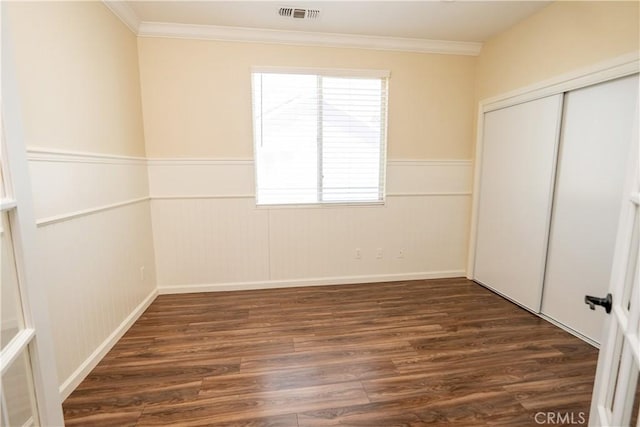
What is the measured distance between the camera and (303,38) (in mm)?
3096

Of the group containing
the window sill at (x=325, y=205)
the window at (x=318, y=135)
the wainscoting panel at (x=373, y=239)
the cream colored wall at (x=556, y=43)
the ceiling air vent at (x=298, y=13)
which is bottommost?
the wainscoting panel at (x=373, y=239)

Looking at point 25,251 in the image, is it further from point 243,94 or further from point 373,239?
point 373,239

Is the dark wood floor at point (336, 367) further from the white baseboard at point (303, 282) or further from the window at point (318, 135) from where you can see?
the window at point (318, 135)

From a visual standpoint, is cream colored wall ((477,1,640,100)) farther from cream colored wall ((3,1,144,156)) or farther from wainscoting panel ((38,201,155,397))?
wainscoting panel ((38,201,155,397))

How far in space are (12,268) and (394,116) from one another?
3309mm

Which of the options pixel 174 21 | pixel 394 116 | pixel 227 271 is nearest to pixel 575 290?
pixel 394 116

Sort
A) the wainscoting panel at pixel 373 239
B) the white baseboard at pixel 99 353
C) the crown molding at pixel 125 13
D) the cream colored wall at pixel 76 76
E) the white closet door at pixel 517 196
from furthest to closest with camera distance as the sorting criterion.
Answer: the wainscoting panel at pixel 373 239, the white closet door at pixel 517 196, the crown molding at pixel 125 13, the white baseboard at pixel 99 353, the cream colored wall at pixel 76 76

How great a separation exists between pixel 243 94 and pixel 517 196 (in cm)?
293

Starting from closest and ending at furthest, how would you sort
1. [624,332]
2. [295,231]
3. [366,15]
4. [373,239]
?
[624,332] → [366,15] → [295,231] → [373,239]

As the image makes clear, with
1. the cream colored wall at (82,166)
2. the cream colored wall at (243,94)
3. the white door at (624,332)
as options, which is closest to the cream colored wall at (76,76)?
the cream colored wall at (82,166)

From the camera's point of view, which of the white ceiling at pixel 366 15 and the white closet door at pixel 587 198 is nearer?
the white closet door at pixel 587 198

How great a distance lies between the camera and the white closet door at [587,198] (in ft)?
6.98

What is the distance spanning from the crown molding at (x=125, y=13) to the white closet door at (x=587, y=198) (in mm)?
3694

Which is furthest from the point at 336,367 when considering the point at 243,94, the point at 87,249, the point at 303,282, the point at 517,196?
the point at 243,94
